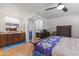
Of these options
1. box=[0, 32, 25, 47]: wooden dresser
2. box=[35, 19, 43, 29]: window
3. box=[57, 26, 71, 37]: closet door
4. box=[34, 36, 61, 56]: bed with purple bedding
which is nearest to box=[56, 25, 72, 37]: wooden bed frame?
box=[57, 26, 71, 37]: closet door

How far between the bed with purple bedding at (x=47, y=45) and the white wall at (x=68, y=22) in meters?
0.20

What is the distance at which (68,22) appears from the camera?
146cm

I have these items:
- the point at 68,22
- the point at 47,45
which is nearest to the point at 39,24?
the point at 47,45

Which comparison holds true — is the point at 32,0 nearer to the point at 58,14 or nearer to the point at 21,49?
the point at 58,14

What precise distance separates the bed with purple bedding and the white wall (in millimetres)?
201

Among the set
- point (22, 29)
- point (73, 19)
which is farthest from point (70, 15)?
point (22, 29)

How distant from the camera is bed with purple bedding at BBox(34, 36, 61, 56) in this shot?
4.11 ft

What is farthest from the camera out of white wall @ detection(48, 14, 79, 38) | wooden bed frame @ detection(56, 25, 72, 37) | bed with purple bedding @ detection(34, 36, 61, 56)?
wooden bed frame @ detection(56, 25, 72, 37)

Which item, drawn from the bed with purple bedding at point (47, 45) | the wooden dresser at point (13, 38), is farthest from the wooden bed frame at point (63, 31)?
the wooden dresser at point (13, 38)

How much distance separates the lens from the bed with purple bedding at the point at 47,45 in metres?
1.25

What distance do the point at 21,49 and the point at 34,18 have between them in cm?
62

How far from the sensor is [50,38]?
152 centimetres

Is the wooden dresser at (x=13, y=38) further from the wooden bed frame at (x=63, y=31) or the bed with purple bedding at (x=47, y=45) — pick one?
the wooden bed frame at (x=63, y=31)

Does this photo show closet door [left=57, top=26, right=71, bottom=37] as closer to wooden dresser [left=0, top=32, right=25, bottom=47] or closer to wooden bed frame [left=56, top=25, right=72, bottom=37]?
wooden bed frame [left=56, top=25, right=72, bottom=37]
